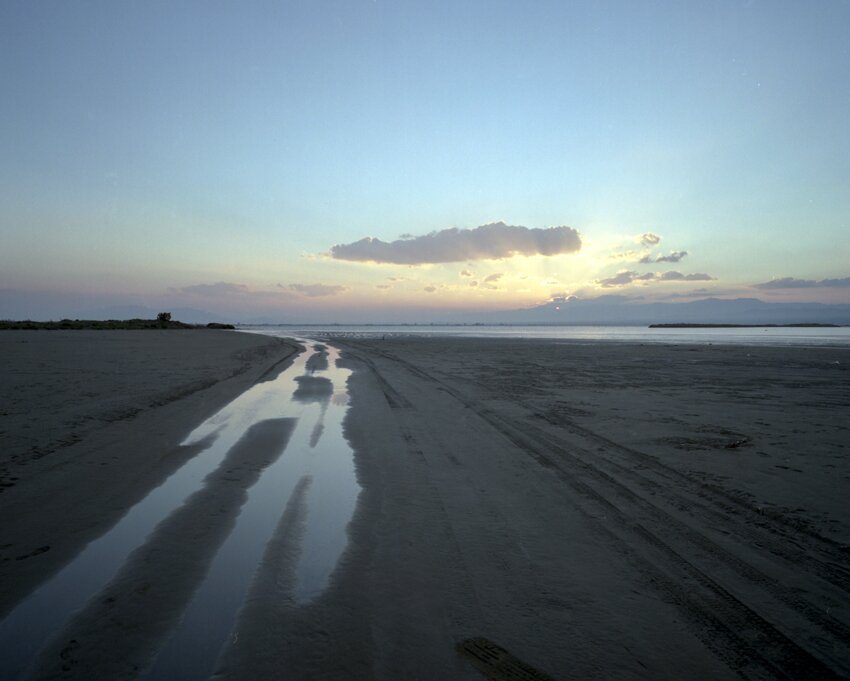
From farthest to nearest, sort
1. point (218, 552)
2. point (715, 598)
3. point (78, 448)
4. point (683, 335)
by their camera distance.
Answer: point (683, 335), point (78, 448), point (218, 552), point (715, 598)

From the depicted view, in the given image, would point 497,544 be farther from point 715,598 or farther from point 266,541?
point 266,541

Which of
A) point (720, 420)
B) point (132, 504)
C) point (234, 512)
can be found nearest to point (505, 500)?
point (234, 512)

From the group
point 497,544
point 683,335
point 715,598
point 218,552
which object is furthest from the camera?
point 683,335

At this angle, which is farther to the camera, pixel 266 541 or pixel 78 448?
pixel 78 448

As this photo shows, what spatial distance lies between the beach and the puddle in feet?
0.39

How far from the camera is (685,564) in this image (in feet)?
13.0

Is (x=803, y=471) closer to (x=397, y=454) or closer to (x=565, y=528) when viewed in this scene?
(x=565, y=528)

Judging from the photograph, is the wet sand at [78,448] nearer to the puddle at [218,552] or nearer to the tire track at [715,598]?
the puddle at [218,552]

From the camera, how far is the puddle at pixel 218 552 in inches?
113

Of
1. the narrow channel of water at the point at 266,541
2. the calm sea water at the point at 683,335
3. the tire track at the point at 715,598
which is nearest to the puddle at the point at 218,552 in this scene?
the narrow channel of water at the point at 266,541

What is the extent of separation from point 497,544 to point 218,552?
Answer: 2.63 metres

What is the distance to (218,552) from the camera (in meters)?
4.16

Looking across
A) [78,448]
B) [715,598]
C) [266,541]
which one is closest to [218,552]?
[266,541]

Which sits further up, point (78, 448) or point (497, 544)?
point (78, 448)
